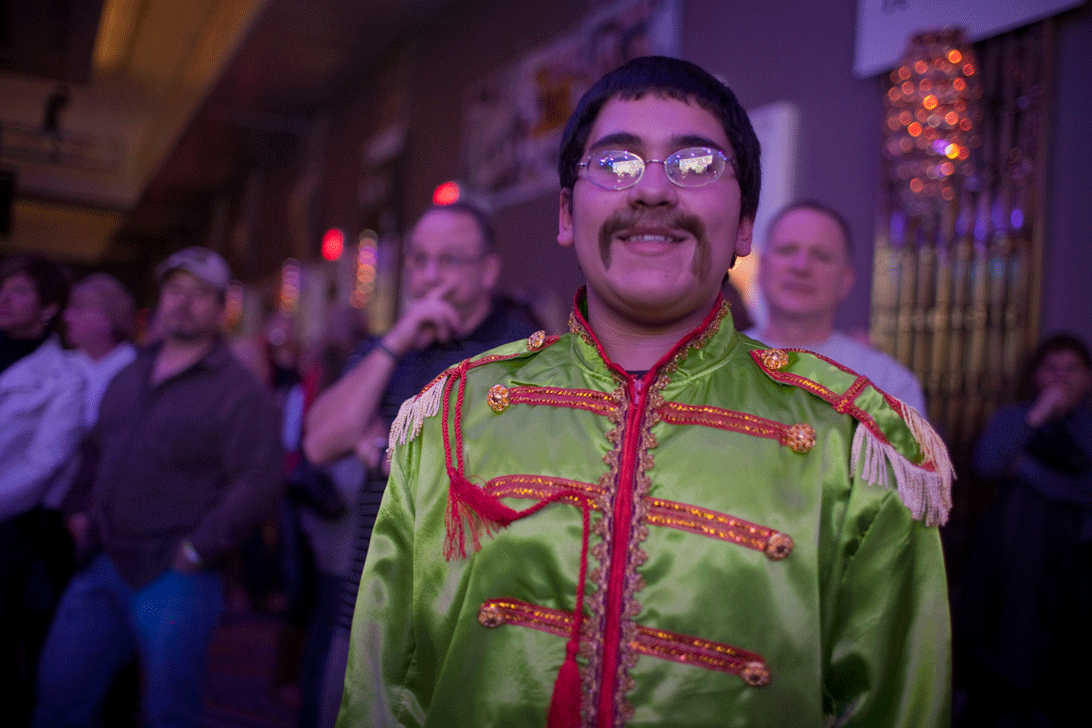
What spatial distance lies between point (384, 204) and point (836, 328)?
19.0 feet

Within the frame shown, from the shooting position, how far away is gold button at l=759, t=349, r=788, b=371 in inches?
48.8

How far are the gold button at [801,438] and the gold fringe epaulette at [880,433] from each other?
0.18 feet

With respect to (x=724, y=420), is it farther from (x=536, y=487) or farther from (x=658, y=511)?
(x=536, y=487)

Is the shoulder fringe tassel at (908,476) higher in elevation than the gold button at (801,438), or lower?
lower

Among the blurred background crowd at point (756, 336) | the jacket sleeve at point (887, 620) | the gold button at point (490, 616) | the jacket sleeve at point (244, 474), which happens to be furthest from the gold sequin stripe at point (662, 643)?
the jacket sleeve at point (244, 474)

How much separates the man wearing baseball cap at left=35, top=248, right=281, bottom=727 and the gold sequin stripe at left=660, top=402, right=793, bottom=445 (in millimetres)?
1994

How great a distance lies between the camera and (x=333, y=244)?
9.84m

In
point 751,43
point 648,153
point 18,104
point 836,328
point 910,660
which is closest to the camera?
point 910,660

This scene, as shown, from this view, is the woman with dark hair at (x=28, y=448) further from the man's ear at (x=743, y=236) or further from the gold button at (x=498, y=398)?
the man's ear at (x=743, y=236)

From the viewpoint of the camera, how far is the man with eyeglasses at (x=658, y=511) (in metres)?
1.08

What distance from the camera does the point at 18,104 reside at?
6906 millimetres

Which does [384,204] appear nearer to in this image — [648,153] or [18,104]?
[18,104]

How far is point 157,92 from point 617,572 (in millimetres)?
13244

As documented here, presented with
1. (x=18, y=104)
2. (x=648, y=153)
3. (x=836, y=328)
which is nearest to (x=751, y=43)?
(x=836, y=328)
